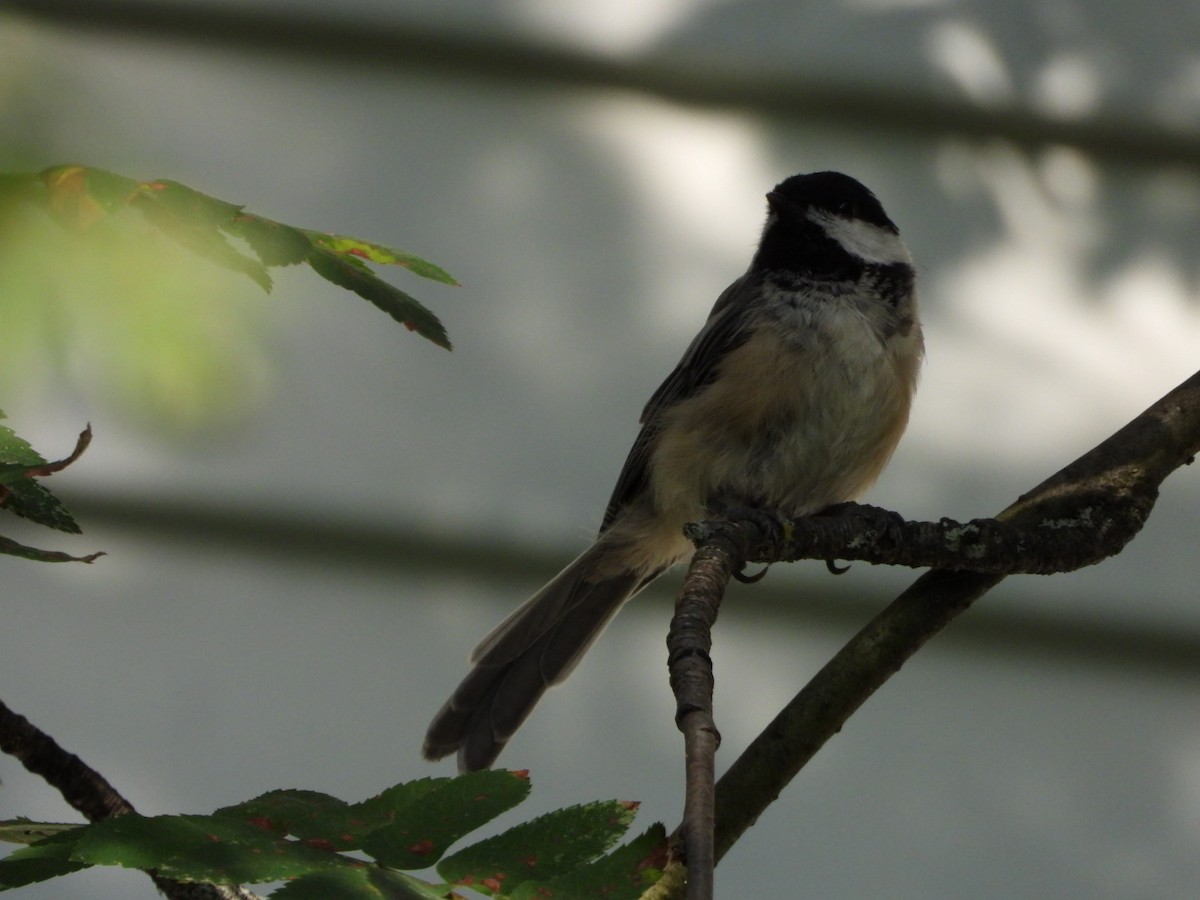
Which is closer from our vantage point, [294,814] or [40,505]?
[294,814]

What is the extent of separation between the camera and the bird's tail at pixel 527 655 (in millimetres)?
2408

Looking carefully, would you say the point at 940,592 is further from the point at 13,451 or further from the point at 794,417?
the point at 13,451

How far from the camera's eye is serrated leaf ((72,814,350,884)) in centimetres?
76

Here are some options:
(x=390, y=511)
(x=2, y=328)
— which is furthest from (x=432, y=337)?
(x=390, y=511)

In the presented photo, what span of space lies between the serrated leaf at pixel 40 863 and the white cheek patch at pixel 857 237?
2031 millimetres

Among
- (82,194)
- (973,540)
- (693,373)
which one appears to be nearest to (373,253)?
(82,194)

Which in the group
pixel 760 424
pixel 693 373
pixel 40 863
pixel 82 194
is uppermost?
pixel 693 373

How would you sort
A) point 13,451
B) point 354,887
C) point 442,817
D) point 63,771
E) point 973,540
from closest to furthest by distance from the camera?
1. point 354,887
2. point 442,817
3. point 13,451
4. point 63,771
5. point 973,540

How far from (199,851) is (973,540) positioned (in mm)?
1057

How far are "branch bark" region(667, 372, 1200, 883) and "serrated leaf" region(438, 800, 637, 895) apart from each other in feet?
1.93

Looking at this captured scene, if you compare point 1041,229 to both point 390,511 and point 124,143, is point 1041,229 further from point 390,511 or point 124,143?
point 124,143

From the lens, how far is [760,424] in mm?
2434

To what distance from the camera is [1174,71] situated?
4.09m

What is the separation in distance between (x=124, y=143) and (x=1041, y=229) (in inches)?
135
